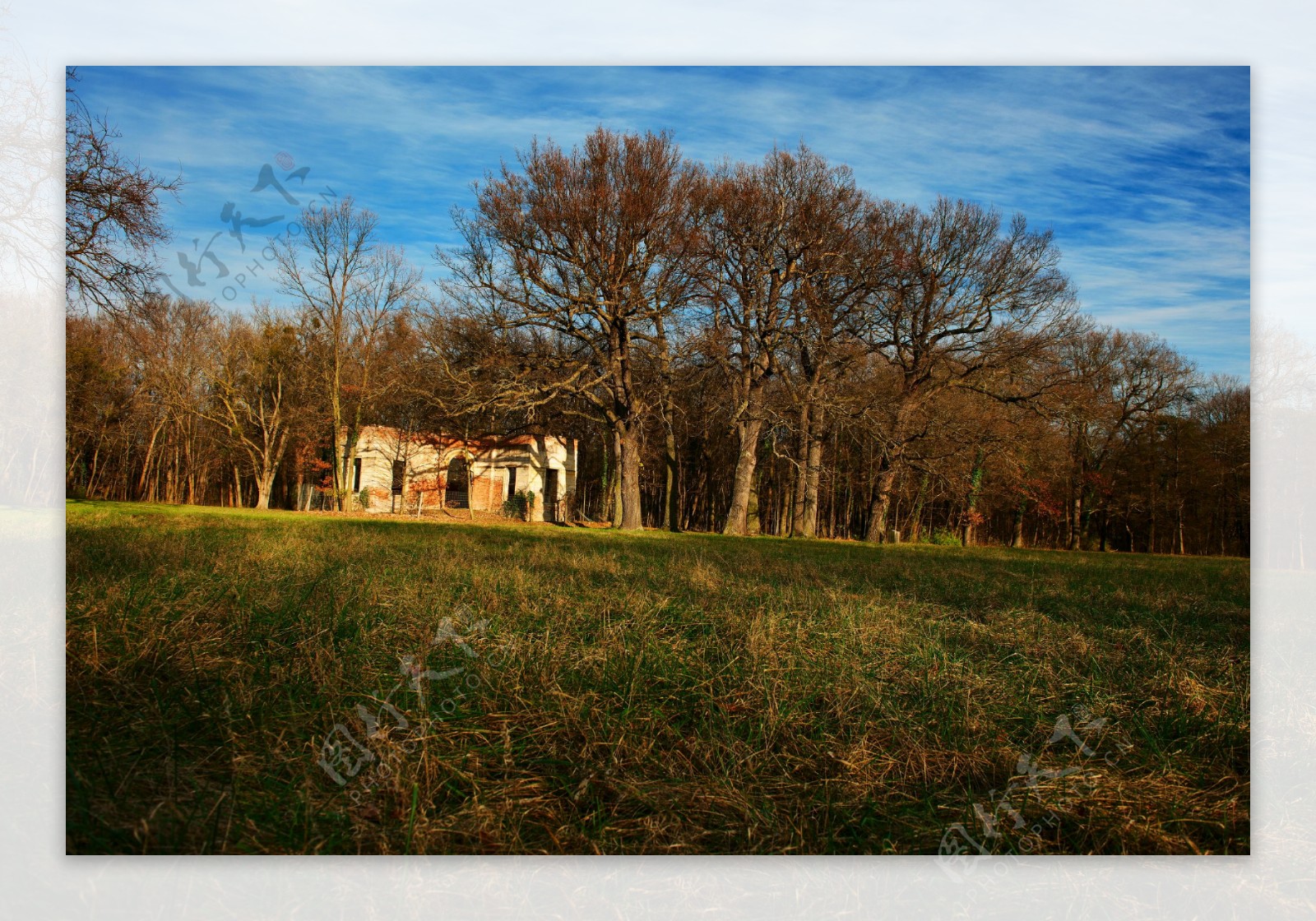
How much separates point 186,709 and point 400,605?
49.8 inches

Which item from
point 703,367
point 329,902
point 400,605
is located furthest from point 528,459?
point 329,902

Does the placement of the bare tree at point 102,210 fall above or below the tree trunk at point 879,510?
above

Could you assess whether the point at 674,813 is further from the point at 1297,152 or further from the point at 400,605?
the point at 1297,152

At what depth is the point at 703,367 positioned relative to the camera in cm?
1563

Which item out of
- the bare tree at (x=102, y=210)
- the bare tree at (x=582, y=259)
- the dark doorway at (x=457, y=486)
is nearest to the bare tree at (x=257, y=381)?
the bare tree at (x=102, y=210)

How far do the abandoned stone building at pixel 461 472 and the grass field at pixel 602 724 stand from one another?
1143cm

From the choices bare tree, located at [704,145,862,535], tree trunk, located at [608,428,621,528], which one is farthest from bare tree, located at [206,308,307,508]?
tree trunk, located at [608,428,621,528]

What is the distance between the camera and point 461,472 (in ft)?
69.5

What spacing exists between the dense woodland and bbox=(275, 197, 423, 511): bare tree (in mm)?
20

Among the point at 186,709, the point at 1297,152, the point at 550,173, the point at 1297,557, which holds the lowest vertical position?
the point at 186,709

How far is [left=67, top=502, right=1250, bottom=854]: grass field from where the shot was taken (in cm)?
228

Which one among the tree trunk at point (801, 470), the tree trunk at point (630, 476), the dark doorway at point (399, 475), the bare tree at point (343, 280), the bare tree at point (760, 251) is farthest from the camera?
the dark doorway at point (399, 475)

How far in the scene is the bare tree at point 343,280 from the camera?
4.16 meters

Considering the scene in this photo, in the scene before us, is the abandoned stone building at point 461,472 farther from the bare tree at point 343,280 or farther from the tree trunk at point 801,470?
the bare tree at point 343,280
